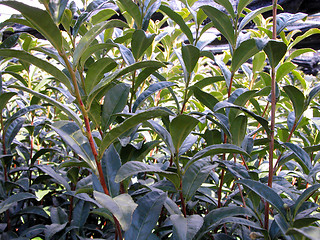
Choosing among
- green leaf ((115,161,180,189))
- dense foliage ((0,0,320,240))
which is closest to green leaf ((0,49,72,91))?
dense foliage ((0,0,320,240))

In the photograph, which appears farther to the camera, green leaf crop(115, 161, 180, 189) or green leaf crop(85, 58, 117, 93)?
green leaf crop(85, 58, 117, 93)

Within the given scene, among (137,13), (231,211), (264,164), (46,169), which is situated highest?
(137,13)

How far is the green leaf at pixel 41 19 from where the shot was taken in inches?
21.4

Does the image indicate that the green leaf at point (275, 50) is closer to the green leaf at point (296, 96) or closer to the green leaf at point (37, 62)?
the green leaf at point (296, 96)

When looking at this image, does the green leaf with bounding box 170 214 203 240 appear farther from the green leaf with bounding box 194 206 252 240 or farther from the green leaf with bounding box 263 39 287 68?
the green leaf with bounding box 263 39 287 68

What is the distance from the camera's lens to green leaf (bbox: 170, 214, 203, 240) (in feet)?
2.14

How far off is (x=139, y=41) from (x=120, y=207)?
0.57m

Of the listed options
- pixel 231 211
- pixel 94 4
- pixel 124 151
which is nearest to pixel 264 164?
pixel 231 211

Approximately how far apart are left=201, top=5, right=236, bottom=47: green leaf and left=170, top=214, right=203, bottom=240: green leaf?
0.60 meters

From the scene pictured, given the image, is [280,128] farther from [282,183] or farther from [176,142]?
[176,142]

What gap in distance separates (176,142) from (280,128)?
0.59 m

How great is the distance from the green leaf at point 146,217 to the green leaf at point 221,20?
22.3 inches

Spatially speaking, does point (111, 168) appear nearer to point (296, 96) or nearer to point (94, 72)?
point (94, 72)

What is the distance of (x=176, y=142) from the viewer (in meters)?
0.75
